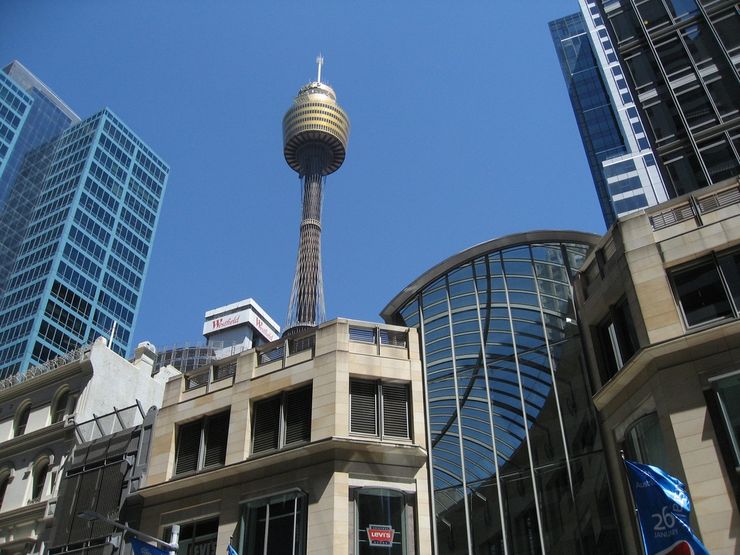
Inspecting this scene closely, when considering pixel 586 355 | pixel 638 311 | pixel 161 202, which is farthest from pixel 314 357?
pixel 161 202

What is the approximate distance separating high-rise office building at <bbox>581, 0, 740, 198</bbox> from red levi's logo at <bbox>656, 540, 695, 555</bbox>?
25503 millimetres

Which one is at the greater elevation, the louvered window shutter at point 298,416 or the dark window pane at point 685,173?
the dark window pane at point 685,173

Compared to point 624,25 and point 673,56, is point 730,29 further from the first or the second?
point 624,25

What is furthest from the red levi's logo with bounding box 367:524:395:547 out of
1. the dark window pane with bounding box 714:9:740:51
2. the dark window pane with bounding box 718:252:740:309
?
the dark window pane with bounding box 714:9:740:51

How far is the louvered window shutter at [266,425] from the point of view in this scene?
2823 centimetres

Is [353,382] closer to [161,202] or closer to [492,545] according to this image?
[492,545]

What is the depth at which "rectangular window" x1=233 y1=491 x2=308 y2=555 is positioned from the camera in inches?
994

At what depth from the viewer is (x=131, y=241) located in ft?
454

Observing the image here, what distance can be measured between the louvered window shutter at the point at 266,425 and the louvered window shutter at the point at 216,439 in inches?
59.9

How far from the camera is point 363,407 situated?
27625 mm

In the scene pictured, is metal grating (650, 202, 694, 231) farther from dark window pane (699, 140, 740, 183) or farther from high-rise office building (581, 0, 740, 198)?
dark window pane (699, 140, 740, 183)

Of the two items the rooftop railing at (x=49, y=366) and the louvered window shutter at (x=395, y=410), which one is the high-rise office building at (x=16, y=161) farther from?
the louvered window shutter at (x=395, y=410)

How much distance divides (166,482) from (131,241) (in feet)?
380

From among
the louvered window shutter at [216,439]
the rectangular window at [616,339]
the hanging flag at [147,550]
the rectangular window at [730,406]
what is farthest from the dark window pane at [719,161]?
the hanging flag at [147,550]
